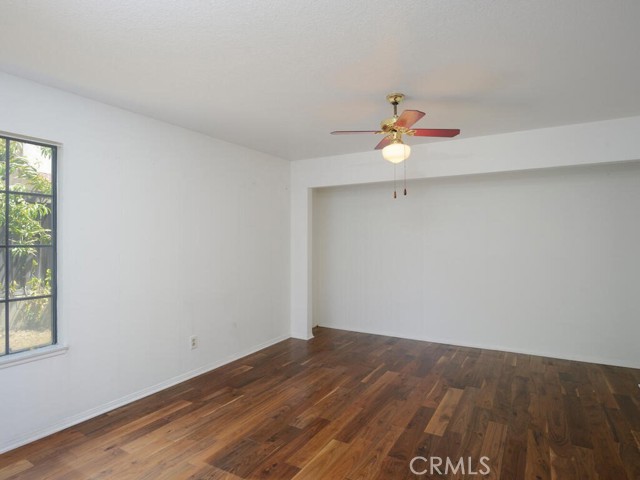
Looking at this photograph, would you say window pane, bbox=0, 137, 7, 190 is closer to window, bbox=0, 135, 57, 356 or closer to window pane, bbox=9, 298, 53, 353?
window, bbox=0, 135, 57, 356

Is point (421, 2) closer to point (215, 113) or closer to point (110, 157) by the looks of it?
point (215, 113)

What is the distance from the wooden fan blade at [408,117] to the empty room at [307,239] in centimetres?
4

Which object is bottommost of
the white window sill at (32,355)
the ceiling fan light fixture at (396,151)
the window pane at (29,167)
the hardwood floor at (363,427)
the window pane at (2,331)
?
the hardwood floor at (363,427)

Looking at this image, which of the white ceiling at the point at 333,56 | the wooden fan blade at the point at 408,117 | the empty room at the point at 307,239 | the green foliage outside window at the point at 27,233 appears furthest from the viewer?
the green foliage outside window at the point at 27,233

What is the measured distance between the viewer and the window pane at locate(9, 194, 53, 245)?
2.60 m

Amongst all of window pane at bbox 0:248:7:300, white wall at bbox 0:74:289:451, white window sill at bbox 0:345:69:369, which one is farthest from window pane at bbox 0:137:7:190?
white window sill at bbox 0:345:69:369

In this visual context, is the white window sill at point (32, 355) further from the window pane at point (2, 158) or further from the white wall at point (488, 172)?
the white wall at point (488, 172)

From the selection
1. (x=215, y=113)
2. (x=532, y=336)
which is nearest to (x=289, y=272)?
(x=215, y=113)

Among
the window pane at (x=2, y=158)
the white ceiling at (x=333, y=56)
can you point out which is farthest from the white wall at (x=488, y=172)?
the window pane at (x=2, y=158)

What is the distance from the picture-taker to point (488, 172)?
4039 mm

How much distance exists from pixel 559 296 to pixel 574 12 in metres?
3.41

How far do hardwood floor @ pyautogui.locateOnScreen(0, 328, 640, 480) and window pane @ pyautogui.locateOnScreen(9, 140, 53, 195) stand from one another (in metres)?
1.79

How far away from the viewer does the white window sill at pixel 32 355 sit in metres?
2.49

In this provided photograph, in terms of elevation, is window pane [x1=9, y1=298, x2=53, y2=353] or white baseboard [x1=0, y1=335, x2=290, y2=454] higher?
window pane [x1=9, y1=298, x2=53, y2=353]
